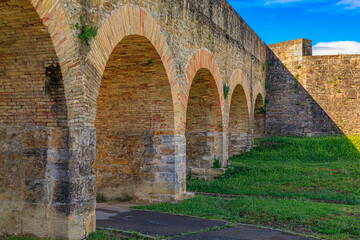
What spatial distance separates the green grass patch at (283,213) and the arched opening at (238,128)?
24.3 ft

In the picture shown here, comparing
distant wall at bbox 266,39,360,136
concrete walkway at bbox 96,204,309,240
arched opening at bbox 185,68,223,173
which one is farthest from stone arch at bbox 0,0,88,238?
distant wall at bbox 266,39,360,136

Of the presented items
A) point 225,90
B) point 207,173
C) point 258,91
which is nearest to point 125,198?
point 207,173

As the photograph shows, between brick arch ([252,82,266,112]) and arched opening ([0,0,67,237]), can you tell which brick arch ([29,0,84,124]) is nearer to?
arched opening ([0,0,67,237])

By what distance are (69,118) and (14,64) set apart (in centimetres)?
89

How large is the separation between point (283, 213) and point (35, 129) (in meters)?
4.03

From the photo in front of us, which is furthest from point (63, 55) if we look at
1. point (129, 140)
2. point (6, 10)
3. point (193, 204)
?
point (193, 204)

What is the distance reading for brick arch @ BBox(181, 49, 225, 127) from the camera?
8.25 metres

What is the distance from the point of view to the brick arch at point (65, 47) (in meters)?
4.23

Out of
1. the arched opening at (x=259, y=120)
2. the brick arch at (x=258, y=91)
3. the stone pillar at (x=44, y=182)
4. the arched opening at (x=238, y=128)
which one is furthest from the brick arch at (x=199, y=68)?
the arched opening at (x=259, y=120)

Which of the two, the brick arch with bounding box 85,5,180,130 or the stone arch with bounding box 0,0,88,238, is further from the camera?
the brick arch with bounding box 85,5,180,130

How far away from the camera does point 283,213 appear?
6262mm

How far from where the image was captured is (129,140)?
7516mm

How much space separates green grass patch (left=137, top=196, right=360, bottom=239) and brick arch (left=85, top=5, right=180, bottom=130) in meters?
1.67

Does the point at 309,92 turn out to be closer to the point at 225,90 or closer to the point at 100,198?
the point at 225,90
